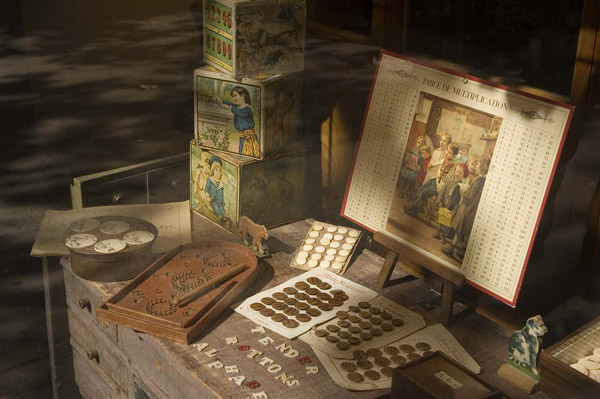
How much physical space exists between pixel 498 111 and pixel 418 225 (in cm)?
30

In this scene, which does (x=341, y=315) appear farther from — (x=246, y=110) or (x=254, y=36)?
(x=254, y=36)

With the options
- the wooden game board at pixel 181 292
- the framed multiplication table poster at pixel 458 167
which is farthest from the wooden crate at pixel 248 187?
the framed multiplication table poster at pixel 458 167

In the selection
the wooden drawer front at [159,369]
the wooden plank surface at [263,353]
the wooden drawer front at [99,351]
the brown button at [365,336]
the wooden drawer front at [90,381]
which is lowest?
the wooden drawer front at [90,381]

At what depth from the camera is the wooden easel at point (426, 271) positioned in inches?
57.7

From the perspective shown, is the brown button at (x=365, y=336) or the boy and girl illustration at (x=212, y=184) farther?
the boy and girl illustration at (x=212, y=184)

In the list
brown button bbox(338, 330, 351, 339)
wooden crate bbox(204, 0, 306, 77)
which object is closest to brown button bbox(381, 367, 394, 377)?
brown button bbox(338, 330, 351, 339)

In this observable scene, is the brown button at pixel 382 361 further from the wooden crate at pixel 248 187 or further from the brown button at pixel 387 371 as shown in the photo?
the wooden crate at pixel 248 187

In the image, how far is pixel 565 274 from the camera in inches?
57.4

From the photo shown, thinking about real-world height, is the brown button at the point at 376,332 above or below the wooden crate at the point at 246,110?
below

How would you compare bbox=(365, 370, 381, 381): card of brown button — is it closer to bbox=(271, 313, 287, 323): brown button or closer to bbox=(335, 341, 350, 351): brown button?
bbox=(335, 341, 350, 351): brown button

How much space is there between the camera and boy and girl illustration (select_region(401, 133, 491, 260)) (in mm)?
1436

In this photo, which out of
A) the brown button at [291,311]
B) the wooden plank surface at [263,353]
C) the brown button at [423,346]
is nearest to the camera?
the wooden plank surface at [263,353]

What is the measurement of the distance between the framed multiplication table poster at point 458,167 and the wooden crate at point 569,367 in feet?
0.42

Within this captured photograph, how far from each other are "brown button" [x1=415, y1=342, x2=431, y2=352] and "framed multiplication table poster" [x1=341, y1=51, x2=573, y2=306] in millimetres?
155
